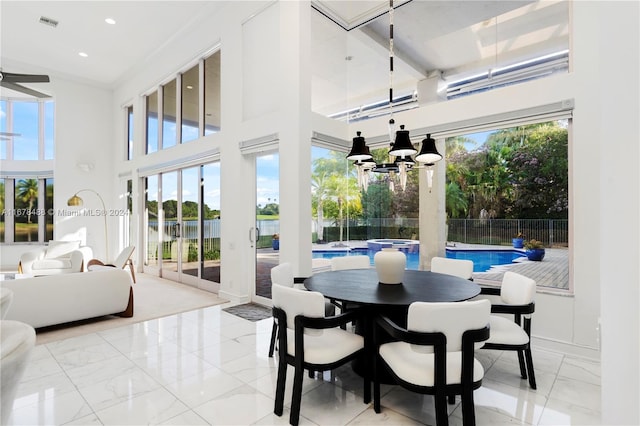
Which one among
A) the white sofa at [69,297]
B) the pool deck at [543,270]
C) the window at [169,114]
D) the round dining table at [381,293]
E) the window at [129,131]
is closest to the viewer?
the round dining table at [381,293]

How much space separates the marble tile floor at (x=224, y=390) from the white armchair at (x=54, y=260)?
282 cm

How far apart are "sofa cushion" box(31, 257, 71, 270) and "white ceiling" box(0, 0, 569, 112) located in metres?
4.25

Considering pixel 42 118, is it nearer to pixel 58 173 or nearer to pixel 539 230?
pixel 58 173

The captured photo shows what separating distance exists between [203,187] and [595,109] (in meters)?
Result: 5.56

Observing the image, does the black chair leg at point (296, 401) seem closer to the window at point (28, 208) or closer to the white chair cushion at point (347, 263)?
the white chair cushion at point (347, 263)

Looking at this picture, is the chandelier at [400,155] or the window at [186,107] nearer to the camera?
the chandelier at [400,155]

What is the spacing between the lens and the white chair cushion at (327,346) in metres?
2.07

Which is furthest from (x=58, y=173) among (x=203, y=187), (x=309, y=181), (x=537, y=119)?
(x=537, y=119)

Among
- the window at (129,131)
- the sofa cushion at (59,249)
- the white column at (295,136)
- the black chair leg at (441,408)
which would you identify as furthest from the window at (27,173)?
the black chair leg at (441,408)

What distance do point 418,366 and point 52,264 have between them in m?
6.90

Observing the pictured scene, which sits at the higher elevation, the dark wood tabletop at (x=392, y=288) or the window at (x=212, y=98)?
the window at (x=212, y=98)

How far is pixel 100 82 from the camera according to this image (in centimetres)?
816

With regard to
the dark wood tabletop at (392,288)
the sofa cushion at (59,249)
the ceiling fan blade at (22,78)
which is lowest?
the sofa cushion at (59,249)

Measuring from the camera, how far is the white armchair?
18.5ft
